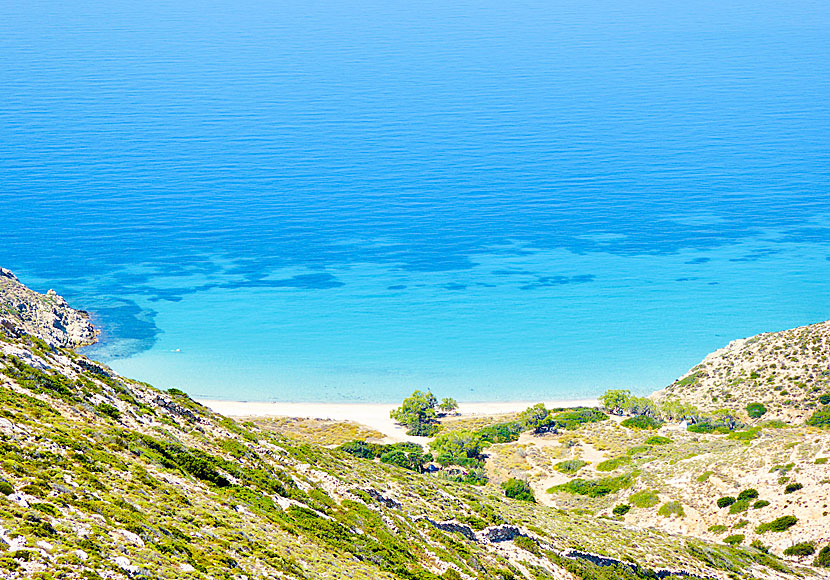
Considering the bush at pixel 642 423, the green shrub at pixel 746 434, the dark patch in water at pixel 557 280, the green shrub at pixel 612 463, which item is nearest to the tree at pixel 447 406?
the bush at pixel 642 423

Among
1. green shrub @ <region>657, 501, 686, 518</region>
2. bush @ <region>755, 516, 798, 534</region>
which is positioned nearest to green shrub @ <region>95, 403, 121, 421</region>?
green shrub @ <region>657, 501, 686, 518</region>

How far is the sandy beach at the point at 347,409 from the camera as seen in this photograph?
66500mm

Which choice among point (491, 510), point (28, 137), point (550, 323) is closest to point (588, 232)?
point (550, 323)

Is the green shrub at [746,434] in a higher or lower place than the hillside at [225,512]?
higher

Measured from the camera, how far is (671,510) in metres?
40.8

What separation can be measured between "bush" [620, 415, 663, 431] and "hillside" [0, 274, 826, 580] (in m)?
19.9

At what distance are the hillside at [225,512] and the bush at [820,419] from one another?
64.2 feet

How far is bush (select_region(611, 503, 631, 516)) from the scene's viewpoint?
137 ft

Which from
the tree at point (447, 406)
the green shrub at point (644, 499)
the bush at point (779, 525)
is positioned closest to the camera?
the bush at point (779, 525)

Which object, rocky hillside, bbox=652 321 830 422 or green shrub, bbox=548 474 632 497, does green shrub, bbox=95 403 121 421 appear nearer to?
green shrub, bbox=548 474 632 497

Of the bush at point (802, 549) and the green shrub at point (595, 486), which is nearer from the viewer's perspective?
the bush at point (802, 549)

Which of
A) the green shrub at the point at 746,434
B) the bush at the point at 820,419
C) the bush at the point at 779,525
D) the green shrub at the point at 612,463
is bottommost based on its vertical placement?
the bush at the point at 779,525

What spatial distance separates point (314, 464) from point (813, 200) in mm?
126189

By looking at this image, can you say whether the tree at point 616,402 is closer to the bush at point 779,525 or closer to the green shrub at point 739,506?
the green shrub at point 739,506
